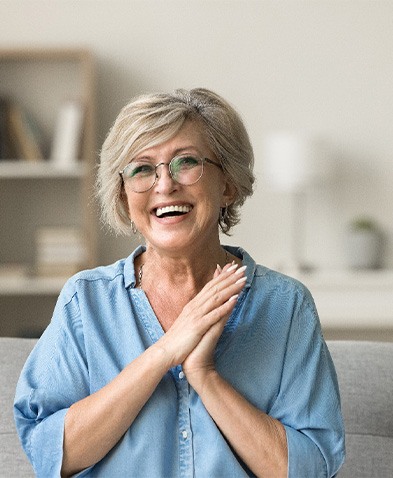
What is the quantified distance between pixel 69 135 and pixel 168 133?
3710 mm

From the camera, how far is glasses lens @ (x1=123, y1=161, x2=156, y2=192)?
1781 millimetres

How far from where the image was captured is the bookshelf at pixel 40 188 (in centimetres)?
536

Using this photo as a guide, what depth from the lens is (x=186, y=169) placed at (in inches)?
70.0

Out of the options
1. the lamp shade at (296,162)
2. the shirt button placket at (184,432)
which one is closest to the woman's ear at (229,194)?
the shirt button placket at (184,432)

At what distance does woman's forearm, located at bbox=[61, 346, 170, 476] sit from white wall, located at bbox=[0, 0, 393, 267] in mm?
3955

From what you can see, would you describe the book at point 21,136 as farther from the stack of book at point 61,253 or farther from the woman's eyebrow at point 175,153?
the woman's eyebrow at point 175,153

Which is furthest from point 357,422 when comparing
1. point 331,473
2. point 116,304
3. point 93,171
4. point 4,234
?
point 4,234

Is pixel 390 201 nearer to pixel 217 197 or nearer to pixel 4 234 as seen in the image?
pixel 4 234

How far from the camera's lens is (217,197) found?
185 cm

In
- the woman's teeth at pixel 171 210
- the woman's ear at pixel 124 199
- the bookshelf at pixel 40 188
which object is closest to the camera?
the woman's teeth at pixel 171 210

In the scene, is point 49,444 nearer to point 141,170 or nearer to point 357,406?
point 141,170

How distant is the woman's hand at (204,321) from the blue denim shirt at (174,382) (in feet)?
0.31

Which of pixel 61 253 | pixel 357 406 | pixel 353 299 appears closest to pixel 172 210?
pixel 357 406

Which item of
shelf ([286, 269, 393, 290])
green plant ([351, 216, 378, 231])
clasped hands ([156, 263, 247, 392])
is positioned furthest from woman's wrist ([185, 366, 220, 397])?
green plant ([351, 216, 378, 231])
